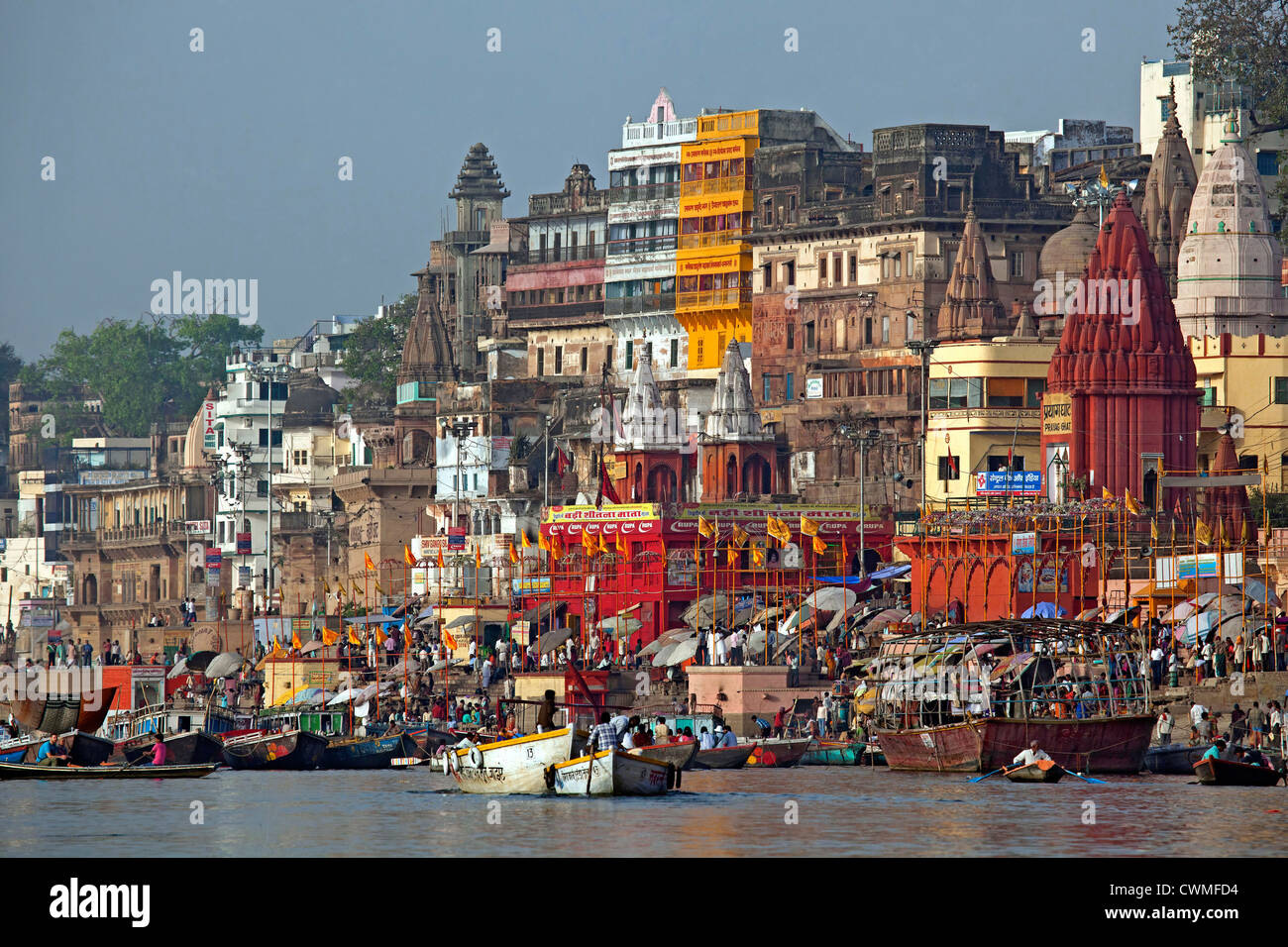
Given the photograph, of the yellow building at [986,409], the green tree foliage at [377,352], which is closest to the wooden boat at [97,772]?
the yellow building at [986,409]

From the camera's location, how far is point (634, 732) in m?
49.4

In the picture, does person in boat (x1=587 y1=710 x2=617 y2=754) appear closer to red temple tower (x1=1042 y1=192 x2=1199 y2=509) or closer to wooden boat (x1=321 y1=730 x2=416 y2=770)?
wooden boat (x1=321 y1=730 x2=416 y2=770)

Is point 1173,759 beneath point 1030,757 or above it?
beneath

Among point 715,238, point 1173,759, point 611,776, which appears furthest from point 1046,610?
point 715,238

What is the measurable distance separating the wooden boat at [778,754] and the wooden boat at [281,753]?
416 inches

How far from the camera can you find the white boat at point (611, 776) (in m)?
44.5

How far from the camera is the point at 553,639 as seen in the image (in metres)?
76.2

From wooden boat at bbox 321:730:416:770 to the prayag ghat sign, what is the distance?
21884mm

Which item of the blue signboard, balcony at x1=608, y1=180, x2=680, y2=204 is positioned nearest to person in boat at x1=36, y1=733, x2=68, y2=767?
the blue signboard

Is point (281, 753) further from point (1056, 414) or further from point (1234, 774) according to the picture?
point (1056, 414)

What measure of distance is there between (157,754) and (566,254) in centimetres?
5746

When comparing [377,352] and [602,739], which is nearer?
[602,739]
